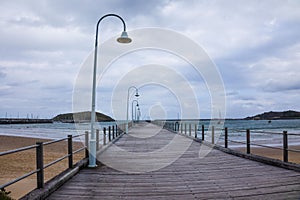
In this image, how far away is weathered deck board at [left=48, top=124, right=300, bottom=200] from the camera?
522cm

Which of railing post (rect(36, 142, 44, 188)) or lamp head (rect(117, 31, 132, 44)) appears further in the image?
lamp head (rect(117, 31, 132, 44))

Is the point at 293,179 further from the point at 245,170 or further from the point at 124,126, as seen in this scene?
the point at 124,126

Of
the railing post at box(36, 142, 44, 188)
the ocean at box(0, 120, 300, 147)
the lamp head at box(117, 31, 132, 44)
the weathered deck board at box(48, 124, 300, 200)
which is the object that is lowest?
the ocean at box(0, 120, 300, 147)

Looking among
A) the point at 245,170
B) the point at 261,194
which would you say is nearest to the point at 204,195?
the point at 261,194

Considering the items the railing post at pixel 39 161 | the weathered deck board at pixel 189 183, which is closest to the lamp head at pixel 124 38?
the weathered deck board at pixel 189 183

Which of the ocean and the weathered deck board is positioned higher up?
the weathered deck board

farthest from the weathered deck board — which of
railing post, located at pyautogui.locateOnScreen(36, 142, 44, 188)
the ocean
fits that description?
the ocean

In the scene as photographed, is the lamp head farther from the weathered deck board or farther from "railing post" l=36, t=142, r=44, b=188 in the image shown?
"railing post" l=36, t=142, r=44, b=188

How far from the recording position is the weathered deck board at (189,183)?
5219 millimetres

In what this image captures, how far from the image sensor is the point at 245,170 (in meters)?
7.44

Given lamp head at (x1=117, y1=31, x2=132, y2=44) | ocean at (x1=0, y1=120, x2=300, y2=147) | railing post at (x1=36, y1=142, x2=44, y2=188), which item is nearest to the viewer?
railing post at (x1=36, y1=142, x2=44, y2=188)

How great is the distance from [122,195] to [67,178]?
5.30ft

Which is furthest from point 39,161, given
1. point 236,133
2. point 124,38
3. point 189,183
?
point 236,133

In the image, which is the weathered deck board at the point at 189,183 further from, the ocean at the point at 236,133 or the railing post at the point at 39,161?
the ocean at the point at 236,133
